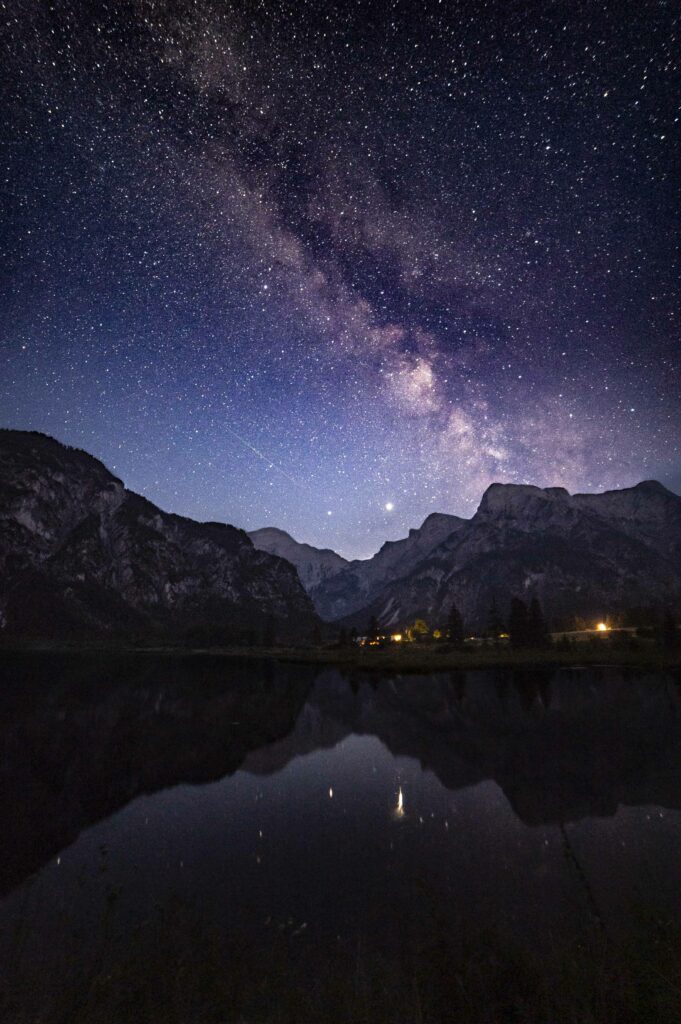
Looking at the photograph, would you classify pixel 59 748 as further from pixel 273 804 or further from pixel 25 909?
pixel 25 909

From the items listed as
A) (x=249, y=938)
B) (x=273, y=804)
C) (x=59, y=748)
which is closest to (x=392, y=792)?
(x=273, y=804)

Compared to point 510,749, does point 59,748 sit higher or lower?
lower

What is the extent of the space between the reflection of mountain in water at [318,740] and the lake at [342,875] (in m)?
0.31

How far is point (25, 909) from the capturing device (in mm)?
14602

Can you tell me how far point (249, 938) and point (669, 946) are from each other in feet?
37.3

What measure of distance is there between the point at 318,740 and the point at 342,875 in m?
25.2

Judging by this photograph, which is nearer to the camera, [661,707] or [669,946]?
[669,946]

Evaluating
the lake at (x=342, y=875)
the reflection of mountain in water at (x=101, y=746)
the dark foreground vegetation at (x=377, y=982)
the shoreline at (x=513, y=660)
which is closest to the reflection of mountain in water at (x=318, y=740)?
the reflection of mountain in water at (x=101, y=746)

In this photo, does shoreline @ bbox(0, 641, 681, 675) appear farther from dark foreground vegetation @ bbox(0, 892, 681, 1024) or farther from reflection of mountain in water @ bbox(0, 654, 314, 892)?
dark foreground vegetation @ bbox(0, 892, 681, 1024)

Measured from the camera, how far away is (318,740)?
4166 cm

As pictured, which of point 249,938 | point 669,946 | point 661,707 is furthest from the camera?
point 661,707

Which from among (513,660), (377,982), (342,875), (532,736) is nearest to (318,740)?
(532,736)

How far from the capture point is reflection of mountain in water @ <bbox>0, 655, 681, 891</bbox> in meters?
25.0

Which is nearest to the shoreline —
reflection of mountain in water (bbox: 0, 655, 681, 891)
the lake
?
reflection of mountain in water (bbox: 0, 655, 681, 891)
